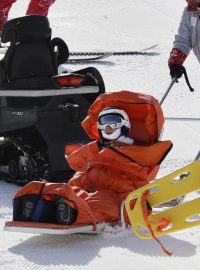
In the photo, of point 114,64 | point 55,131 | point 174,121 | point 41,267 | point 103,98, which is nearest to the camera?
point 41,267

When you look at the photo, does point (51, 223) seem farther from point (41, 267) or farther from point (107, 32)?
point (107, 32)

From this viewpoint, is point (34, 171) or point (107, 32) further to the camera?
point (107, 32)

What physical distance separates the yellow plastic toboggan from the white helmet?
0.81 metres

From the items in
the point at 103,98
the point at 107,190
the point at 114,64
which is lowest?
the point at 114,64

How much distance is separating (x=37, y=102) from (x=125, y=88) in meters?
3.97

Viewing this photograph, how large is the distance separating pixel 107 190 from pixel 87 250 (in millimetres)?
566

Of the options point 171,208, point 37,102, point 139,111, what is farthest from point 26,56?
point 171,208

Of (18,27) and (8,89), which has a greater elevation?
(18,27)

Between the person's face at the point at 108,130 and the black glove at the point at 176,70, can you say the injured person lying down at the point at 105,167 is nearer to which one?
the person's face at the point at 108,130

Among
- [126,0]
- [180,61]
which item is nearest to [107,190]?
[180,61]

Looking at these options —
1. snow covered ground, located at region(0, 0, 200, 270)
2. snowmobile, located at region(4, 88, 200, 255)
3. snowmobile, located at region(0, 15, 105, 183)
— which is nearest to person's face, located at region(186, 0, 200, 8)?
snowmobile, located at region(0, 15, 105, 183)

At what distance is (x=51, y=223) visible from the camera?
4367mm

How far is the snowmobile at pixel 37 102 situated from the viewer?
5.80 metres

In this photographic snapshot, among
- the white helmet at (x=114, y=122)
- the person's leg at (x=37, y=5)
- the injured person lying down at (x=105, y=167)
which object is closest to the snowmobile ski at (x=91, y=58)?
the person's leg at (x=37, y=5)
